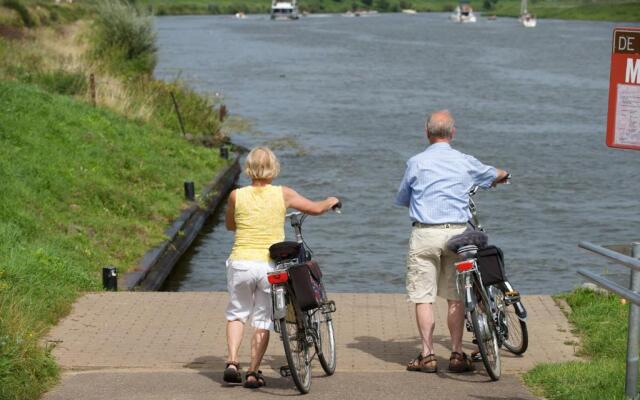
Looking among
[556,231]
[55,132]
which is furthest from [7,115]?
→ [556,231]

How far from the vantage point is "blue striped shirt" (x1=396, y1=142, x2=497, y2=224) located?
28.1 feet

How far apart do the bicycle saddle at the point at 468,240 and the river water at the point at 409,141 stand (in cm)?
89

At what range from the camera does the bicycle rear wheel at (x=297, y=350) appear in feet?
25.5

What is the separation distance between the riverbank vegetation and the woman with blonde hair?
128 cm

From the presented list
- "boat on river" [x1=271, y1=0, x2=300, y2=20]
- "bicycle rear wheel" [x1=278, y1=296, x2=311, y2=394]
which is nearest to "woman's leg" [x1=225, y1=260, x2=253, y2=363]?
"bicycle rear wheel" [x1=278, y1=296, x2=311, y2=394]

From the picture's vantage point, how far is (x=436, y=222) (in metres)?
8.55

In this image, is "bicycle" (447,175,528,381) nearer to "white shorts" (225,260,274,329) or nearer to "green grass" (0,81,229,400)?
"white shorts" (225,260,274,329)

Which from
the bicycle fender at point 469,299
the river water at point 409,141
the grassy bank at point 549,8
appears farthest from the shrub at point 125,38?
the grassy bank at point 549,8

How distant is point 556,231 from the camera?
2442cm

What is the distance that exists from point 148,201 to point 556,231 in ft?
28.5

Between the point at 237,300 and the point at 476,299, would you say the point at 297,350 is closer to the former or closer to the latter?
the point at 237,300

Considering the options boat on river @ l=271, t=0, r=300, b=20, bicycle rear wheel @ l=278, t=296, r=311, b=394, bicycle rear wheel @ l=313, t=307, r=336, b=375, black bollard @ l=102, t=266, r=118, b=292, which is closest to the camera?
bicycle rear wheel @ l=278, t=296, r=311, b=394

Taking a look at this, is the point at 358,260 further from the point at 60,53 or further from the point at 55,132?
the point at 60,53

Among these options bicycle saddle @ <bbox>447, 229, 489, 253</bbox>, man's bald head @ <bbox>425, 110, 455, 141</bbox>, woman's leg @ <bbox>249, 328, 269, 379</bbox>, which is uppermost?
man's bald head @ <bbox>425, 110, 455, 141</bbox>
